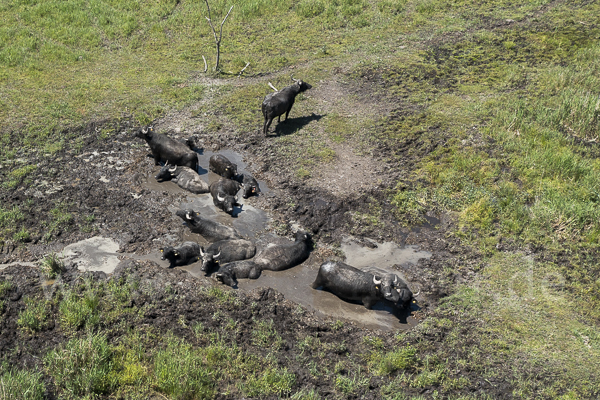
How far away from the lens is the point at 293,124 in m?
15.4

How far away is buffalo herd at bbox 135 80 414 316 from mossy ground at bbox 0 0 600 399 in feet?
3.46

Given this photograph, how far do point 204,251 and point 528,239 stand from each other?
7.06m

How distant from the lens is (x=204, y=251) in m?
9.80

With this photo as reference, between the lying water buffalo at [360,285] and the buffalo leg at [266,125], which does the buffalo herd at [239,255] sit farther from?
the buffalo leg at [266,125]

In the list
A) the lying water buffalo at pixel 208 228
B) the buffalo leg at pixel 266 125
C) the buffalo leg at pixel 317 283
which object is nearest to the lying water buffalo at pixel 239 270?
the lying water buffalo at pixel 208 228

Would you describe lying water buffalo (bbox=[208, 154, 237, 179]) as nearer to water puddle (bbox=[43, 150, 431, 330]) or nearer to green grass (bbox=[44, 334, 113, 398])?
water puddle (bbox=[43, 150, 431, 330])

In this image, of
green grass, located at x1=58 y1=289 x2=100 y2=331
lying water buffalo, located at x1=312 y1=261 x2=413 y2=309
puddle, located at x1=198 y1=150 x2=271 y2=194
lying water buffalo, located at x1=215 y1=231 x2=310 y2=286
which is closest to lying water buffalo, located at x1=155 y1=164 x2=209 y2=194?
puddle, located at x1=198 y1=150 x2=271 y2=194

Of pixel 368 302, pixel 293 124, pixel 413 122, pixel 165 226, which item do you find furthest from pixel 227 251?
pixel 413 122

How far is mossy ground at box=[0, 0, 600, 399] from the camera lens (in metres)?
7.92

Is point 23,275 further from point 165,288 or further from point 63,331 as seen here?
point 165,288

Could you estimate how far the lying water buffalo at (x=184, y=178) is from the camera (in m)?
12.1

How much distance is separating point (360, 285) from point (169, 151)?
687 centimetres

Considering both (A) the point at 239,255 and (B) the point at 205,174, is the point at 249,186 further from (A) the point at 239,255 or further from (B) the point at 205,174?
(A) the point at 239,255

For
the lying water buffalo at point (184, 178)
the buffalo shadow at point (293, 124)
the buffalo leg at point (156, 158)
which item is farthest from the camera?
the buffalo shadow at point (293, 124)
